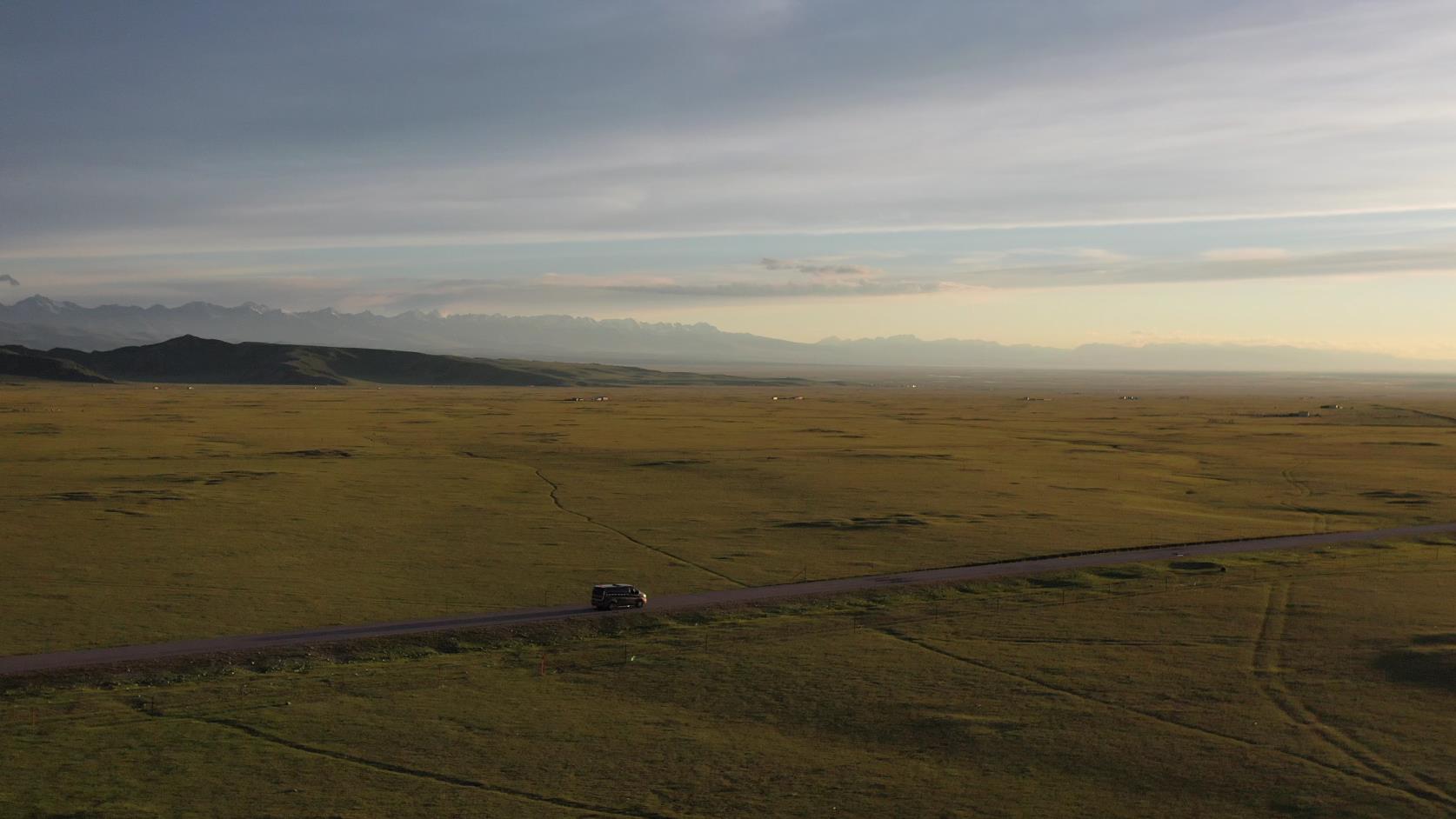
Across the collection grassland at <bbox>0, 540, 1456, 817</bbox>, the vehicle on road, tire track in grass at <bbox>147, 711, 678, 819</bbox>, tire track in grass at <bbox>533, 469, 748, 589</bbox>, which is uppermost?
the vehicle on road

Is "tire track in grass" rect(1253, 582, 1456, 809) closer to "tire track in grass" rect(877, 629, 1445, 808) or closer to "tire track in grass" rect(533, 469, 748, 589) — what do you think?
"tire track in grass" rect(877, 629, 1445, 808)

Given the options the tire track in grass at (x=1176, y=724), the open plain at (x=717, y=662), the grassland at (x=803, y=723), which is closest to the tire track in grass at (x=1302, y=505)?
the open plain at (x=717, y=662)

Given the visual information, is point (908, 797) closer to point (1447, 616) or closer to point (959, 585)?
point (959, 585)

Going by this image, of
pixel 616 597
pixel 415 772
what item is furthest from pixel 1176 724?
pixel 415 772

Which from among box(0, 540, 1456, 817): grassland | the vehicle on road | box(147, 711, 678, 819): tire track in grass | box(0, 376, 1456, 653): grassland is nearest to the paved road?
the vehicle on road

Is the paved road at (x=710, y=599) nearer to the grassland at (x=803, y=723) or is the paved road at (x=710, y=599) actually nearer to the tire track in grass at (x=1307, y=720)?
the grassland at (x=803, y=723)

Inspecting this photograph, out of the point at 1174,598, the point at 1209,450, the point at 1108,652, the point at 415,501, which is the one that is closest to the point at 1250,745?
the point at 1108,652
